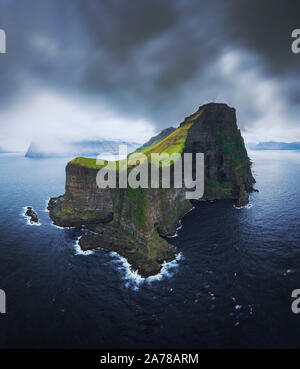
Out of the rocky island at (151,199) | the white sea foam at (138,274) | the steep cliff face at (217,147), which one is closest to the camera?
the white sea foam at (138,274)

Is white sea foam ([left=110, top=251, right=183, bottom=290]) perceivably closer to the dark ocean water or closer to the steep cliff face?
the dark ocean water

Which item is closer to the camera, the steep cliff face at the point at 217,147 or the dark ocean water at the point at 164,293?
the dark ocean water at the point at 164,293

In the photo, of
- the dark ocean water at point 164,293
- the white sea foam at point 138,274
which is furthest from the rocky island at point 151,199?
the dark ocean water at point 164,293

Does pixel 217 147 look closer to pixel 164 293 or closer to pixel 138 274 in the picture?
pixel 138 274

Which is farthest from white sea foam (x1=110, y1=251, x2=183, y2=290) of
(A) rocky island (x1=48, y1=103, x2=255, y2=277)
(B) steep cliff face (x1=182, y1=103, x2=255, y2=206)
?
(B) steep cliff face (x1=182, y1=103, x2=255, y2=206)

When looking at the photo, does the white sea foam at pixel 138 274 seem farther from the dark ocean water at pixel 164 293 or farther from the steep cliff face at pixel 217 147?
the steep cliff face at pixel 217 147

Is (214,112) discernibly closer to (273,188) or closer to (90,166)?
(273,188)
